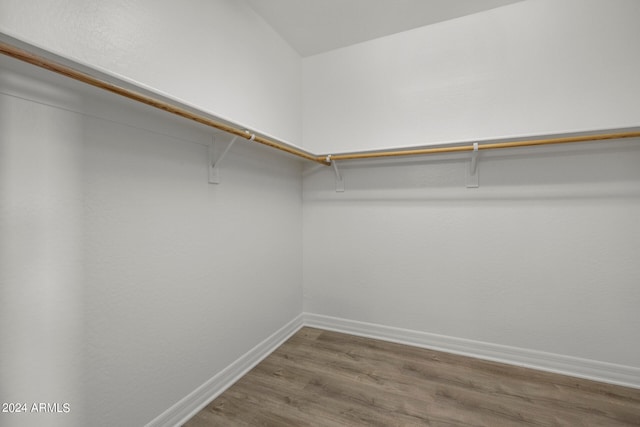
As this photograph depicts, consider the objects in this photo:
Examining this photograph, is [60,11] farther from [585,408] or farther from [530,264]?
[585,408]

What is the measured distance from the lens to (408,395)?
1480 millimetres

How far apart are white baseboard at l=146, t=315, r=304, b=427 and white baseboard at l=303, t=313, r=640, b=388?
543mm

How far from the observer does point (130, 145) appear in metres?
1.11

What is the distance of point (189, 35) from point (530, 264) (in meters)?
2.38

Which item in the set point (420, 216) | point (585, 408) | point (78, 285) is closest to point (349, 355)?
point (420, 216)

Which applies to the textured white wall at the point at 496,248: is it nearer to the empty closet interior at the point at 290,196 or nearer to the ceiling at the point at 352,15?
the empty closet interior at the point at 290,196

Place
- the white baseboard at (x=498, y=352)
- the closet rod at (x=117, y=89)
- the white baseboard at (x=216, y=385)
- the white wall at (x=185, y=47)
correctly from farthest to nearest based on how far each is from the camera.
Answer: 1. the white baseboard at (x=498, y=352)
2. the white baseboard at (x=216, y=385)
3. the white wall at (x=185, y=47)
4. the closet rod at (x=117, y=89)

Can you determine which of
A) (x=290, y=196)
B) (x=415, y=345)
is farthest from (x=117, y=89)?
(x=415, y=345)

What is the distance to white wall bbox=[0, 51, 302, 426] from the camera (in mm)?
829

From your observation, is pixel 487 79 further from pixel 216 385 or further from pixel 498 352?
pixel 216 385

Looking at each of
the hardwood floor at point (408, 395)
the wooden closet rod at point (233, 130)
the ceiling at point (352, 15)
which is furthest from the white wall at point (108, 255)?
the ceiling at point (352, 15)

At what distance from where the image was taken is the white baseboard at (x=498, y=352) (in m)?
1.59

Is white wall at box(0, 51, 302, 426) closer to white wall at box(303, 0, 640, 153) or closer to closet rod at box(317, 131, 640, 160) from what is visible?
closet rod at box(317, 131, 640, 160)

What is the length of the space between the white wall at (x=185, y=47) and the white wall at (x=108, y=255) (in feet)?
0.58
